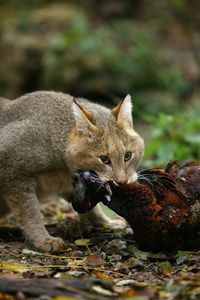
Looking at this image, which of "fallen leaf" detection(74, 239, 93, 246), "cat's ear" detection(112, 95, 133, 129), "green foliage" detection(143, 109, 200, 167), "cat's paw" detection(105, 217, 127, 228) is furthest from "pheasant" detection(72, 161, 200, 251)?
"green foliage" detection(143, 109, 200, 167)

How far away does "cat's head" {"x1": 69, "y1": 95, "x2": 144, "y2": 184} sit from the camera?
429 cm

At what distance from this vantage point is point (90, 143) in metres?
4.42

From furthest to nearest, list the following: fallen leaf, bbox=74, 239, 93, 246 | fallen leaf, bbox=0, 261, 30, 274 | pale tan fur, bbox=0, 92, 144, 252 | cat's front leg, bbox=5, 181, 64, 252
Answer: cat's front leg, bbox=5, 181, 64, 252 → fallen leaf, bbox=74, 239, 93, 246 → pale tan fur, bbox=0, 92, 144, 252 → fallen leaf, bbox=0, 261, 30, 274

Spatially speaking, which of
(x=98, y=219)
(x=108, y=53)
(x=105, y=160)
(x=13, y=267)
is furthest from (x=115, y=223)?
(x=108, y=53)

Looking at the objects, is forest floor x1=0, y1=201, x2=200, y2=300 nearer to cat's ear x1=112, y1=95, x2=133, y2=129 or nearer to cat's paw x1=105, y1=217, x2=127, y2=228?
cat's paw x1=105, y1=217, x2=127, y2=228

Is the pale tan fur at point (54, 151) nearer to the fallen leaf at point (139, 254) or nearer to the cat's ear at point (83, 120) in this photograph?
the cat's ear at point (83, 120)

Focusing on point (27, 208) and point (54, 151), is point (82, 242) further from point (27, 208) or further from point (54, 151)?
point (54, 151)

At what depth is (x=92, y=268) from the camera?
3654 mm

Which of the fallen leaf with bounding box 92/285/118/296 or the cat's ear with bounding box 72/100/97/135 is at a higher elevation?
the cat's ear with bounding box 72/100/97/135

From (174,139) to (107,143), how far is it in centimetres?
300

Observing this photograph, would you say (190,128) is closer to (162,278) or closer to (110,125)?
(110,125)

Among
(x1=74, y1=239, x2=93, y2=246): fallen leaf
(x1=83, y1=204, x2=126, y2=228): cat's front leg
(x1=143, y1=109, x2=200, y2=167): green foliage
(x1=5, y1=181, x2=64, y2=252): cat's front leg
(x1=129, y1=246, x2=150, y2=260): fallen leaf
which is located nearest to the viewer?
(x1=129, y1=246, x2=150, y2=260): fallen leaf

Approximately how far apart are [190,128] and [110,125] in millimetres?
2882

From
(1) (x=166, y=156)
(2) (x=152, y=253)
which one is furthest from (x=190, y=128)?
(2) (x=152, y=253)
